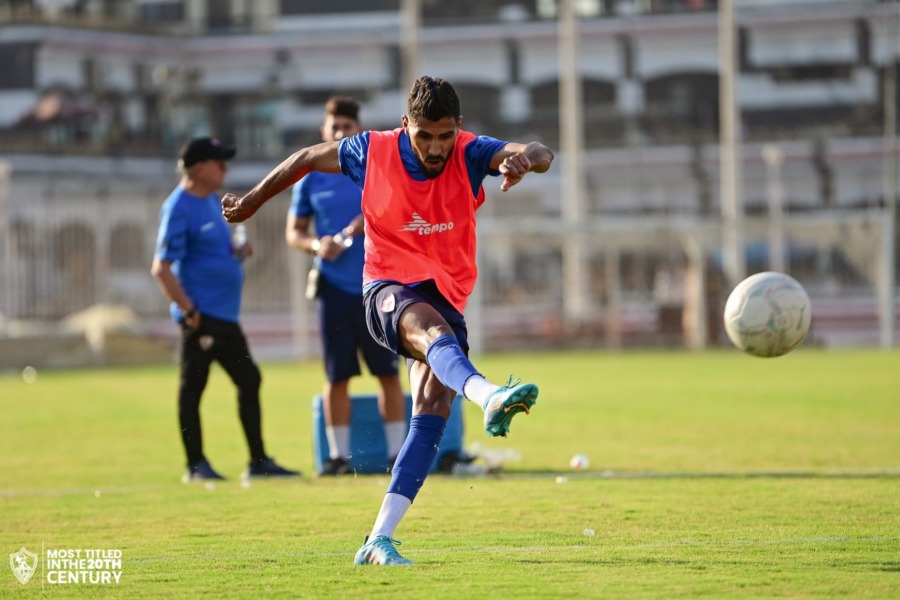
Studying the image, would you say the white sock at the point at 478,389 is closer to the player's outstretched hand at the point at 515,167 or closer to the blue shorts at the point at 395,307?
the blue shorts at the point at 395,307

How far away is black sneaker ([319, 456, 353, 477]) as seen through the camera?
10.8m

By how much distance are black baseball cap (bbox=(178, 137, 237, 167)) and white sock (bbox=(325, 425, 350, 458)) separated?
211 centimetres

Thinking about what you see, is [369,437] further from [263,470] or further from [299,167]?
[299,167]

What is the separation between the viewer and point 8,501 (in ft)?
32.7

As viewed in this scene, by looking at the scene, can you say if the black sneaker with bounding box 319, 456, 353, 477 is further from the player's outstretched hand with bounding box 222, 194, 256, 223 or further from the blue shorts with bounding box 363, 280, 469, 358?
the blue shorts with bounding box 363, 280, 469, 358

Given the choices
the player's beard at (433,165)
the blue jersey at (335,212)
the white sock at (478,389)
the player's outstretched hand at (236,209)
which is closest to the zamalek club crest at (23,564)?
the player's outstretched hand at (236,209)

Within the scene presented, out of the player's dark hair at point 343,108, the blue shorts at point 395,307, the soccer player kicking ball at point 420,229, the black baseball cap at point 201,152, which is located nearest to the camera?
the soccer player kicking ball at point 420,229

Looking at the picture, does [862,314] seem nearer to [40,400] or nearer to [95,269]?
[95,269]

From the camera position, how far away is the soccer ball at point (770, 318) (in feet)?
29.5

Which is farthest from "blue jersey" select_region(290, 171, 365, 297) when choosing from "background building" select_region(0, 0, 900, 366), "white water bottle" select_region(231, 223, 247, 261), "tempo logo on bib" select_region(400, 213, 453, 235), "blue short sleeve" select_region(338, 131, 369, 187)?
"background building" select_region(0, 0, 900, 366)

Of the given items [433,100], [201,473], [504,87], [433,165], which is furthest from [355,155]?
[504,87]

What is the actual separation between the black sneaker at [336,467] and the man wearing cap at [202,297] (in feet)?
0.74

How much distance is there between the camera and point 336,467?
10.9 m

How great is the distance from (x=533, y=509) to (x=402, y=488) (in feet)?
6.66
